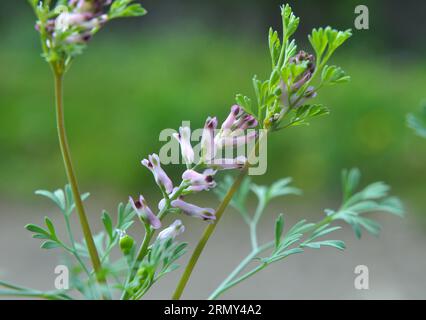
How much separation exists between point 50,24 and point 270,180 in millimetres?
2881

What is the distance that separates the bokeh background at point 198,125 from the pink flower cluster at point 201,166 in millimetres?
1965

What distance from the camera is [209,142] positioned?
56cm

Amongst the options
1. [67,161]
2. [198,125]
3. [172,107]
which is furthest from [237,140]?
[172,107]

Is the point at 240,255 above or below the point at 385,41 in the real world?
below

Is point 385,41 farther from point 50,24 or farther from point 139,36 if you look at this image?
point 50,24

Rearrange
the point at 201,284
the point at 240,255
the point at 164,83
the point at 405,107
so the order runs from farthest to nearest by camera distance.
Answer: the point at 164,83 → the point at 405,107 → the point at 240,255 → the point at 201,284

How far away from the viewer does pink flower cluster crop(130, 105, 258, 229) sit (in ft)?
1.73

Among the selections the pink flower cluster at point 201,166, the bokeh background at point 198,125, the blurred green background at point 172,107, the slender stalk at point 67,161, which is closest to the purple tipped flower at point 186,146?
the pink flower cluster at point 201,166

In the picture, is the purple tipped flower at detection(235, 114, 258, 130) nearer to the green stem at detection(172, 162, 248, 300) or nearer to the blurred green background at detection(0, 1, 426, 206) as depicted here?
the green stem at detection(172, 162, 248, 300)

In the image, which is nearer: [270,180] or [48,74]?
[270,180]

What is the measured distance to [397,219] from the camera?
3131 millimetres

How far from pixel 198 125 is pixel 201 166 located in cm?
269

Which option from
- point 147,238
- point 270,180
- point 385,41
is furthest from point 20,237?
point 385,41

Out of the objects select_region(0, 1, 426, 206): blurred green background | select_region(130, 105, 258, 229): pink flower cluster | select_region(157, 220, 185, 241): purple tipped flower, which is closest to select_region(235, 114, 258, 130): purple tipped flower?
select_region(130, 105, 258, 229): pink flower cluster
